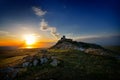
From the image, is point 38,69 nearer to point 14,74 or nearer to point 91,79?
point 14,74

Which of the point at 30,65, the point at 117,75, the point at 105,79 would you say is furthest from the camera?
the point at 30,65

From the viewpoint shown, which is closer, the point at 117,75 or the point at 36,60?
the point at 117,75

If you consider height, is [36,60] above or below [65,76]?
above

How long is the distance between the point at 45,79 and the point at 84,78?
8087 millimetres

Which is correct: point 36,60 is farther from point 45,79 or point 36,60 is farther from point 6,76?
point 45,79

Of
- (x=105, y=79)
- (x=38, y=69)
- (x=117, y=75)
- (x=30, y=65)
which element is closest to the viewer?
(x=105, y=79)

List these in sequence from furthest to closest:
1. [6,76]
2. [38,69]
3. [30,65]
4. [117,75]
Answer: [30,65] < [38,69] < [6,76] < [117,75]

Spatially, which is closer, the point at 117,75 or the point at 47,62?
the point at 117,75

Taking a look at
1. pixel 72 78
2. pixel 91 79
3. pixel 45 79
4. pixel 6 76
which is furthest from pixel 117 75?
pixel 6 76

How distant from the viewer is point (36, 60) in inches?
1412

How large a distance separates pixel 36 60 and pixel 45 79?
515 inches

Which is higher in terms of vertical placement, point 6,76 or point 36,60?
point 36,60

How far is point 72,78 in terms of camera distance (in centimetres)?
2381

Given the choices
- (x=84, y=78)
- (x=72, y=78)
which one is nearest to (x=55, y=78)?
(x=72, y=78)
